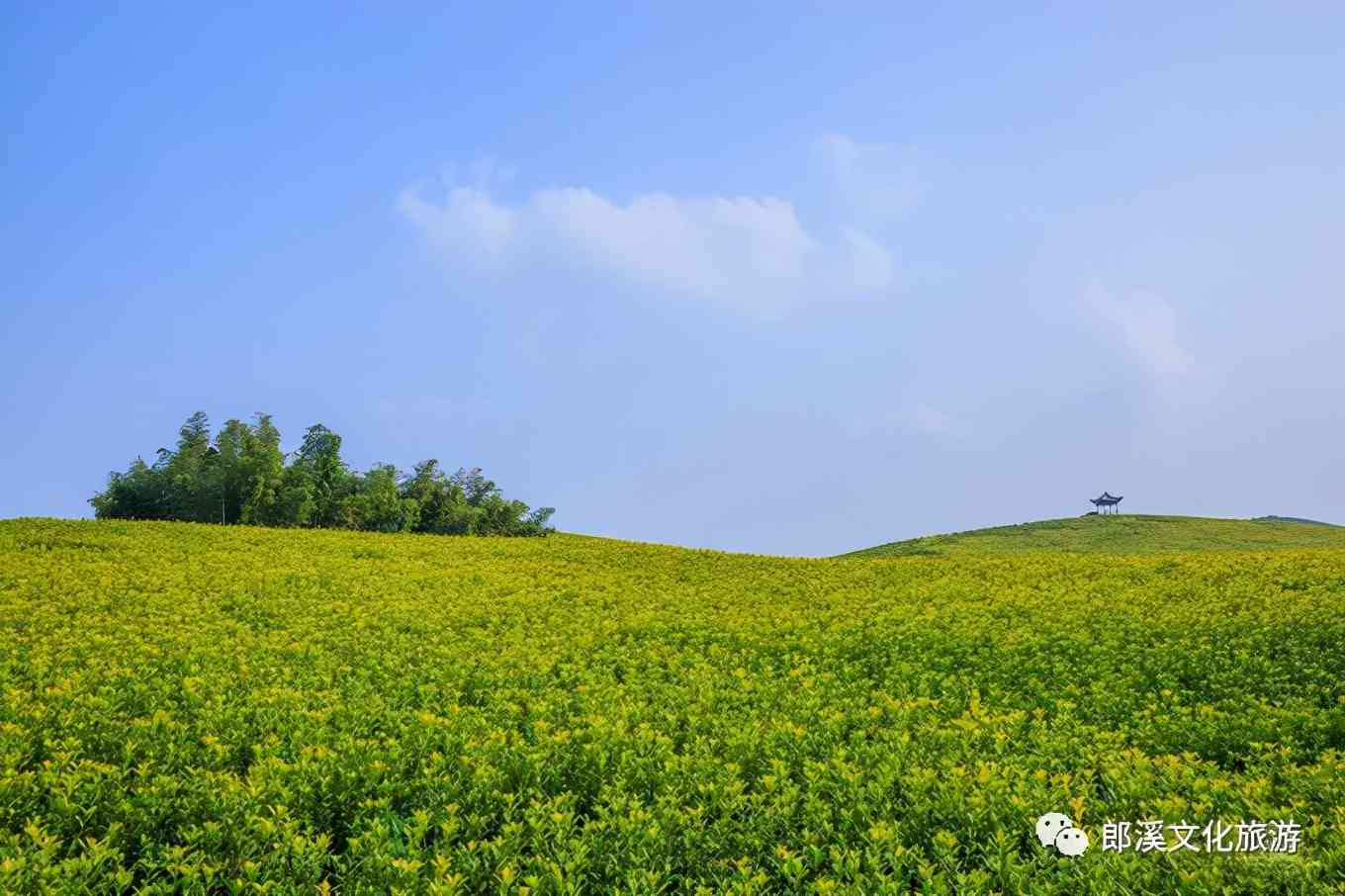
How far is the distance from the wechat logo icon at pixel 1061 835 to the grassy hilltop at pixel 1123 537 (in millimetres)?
35839

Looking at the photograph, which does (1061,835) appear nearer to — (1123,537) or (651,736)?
(651,736)

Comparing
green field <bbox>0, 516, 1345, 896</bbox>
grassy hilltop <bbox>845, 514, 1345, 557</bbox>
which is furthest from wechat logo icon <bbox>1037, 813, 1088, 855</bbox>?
grassy hilltop <bbox>845, 514, 1345, 557</bbox>

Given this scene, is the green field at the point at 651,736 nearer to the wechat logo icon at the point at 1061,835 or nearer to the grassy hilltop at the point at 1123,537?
the wechat logo icon at the point at 1061,835

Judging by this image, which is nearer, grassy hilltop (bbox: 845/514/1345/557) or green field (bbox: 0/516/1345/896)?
green field (bbox: 0/516/1345/896)

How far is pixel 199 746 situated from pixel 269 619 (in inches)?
248

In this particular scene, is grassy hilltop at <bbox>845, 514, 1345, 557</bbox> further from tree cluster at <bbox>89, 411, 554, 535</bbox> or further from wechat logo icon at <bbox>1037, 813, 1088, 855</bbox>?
wechat logo icon at <bbox>1037, 813, 1088, 855</bbox>

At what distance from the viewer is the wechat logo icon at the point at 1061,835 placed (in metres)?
6.20

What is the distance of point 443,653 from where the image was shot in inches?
457

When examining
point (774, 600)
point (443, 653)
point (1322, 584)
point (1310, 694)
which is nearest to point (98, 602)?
point (443, 653)

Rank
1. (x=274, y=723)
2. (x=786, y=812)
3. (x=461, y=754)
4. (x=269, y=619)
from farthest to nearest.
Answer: (x=269, y=619)
(x=274, y=723)
(x=461, y=754)
(x=786, y=812)

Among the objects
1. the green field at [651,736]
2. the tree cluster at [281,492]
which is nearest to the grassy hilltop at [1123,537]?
the tree cluster at [281,492]

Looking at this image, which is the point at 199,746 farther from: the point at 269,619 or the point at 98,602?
the point at 98,602

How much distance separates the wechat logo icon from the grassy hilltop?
3584 centimetres

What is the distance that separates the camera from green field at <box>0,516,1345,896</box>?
605 cm
